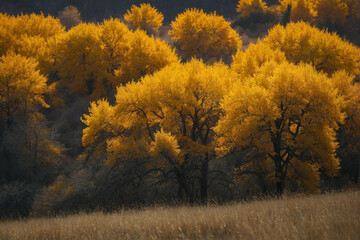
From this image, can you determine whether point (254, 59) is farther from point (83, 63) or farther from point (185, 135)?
point (83, 63)

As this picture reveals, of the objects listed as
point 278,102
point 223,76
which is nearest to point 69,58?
point 223,76

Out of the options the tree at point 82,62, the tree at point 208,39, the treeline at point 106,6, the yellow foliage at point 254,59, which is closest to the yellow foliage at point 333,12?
the tree at point 208,39

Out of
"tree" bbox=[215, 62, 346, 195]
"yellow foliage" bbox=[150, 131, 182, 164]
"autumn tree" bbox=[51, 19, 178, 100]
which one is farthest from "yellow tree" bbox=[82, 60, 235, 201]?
"autumn tree" bbox=[51, 19, 178, 100]

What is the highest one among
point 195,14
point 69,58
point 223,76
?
point 195,14

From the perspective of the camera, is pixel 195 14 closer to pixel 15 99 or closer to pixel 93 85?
pixel 93 85

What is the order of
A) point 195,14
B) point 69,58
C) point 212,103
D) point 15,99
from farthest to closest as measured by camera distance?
point 195,14 → point 69,58 → point 15,99 → point 212,103

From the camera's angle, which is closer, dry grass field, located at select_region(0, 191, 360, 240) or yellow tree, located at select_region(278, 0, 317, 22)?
dry grass field, located at select_region(0, 191, 360, 240)

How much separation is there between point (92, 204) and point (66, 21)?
236 feet

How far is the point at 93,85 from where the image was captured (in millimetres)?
45594

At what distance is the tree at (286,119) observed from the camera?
2422 centimetres

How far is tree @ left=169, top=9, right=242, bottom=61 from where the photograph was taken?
5422 cm

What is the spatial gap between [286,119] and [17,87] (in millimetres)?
27844

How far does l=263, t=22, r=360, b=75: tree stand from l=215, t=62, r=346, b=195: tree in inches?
670

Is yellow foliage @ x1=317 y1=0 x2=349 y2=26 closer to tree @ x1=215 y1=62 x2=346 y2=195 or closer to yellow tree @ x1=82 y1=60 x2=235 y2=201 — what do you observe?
yellow tree @ x1=82 y1=60 x2=235 y2=201
